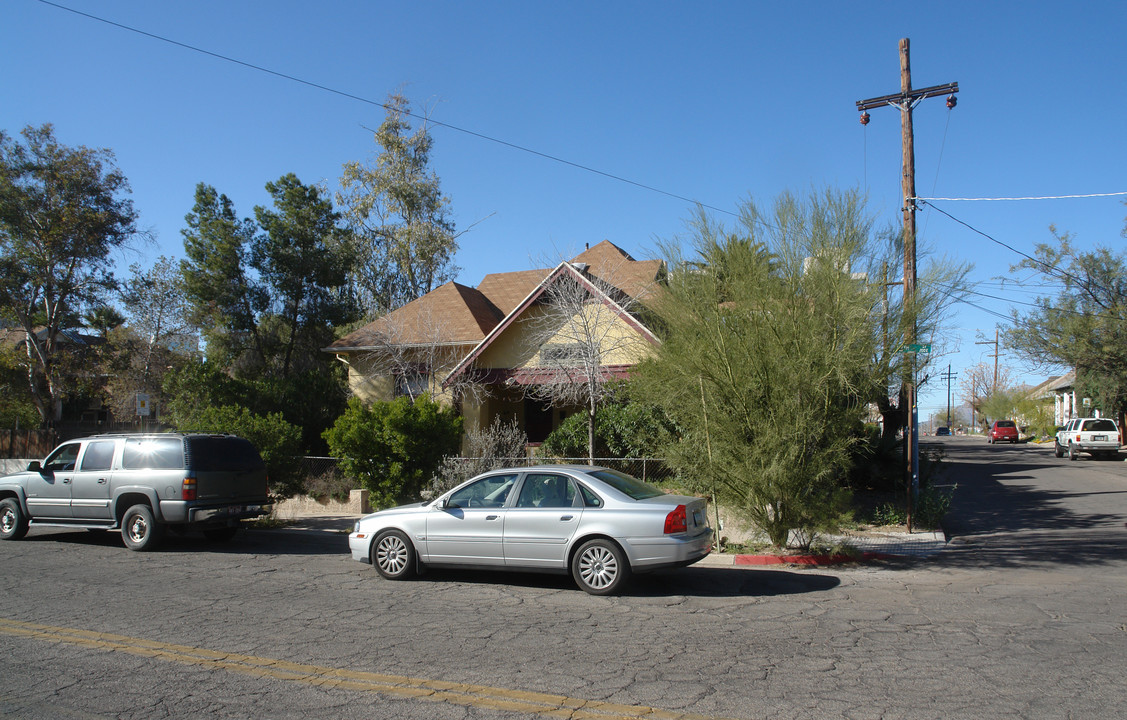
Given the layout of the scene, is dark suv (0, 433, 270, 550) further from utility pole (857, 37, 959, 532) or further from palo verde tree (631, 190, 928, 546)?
utility pole (857, 37, 959, 532)

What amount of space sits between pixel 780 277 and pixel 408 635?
23.2 ft

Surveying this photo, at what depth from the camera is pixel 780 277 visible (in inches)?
417

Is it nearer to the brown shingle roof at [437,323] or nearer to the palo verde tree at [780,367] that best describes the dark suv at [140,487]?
the palo verde tree at [780,367]

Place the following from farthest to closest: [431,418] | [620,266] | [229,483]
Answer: [620,266] < [431,418] < [229,483]

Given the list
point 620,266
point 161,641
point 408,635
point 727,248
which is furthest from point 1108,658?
point 620,266

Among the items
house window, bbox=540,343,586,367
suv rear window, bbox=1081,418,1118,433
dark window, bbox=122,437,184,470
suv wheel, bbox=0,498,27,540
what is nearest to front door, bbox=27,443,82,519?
suv wheel, bbox=0,498,27,540

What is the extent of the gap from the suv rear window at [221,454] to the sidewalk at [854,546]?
7.13 ft

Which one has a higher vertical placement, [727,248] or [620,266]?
[620,266]

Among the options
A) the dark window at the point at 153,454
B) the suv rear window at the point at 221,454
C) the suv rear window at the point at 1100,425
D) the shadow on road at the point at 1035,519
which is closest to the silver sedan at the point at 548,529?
the suv rear window at the point at 221,454

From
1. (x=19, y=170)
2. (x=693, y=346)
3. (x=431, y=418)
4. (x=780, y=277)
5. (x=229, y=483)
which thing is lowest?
(x=229, y=483)

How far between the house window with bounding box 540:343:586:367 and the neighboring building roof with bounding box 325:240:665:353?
229 centimetres

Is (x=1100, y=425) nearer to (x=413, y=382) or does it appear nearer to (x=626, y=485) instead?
(x=413, y=382)

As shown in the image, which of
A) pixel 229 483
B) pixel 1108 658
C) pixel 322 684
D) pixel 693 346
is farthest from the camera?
pixel 229 483

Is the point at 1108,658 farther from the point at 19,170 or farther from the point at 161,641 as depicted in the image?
the point at 19,170
